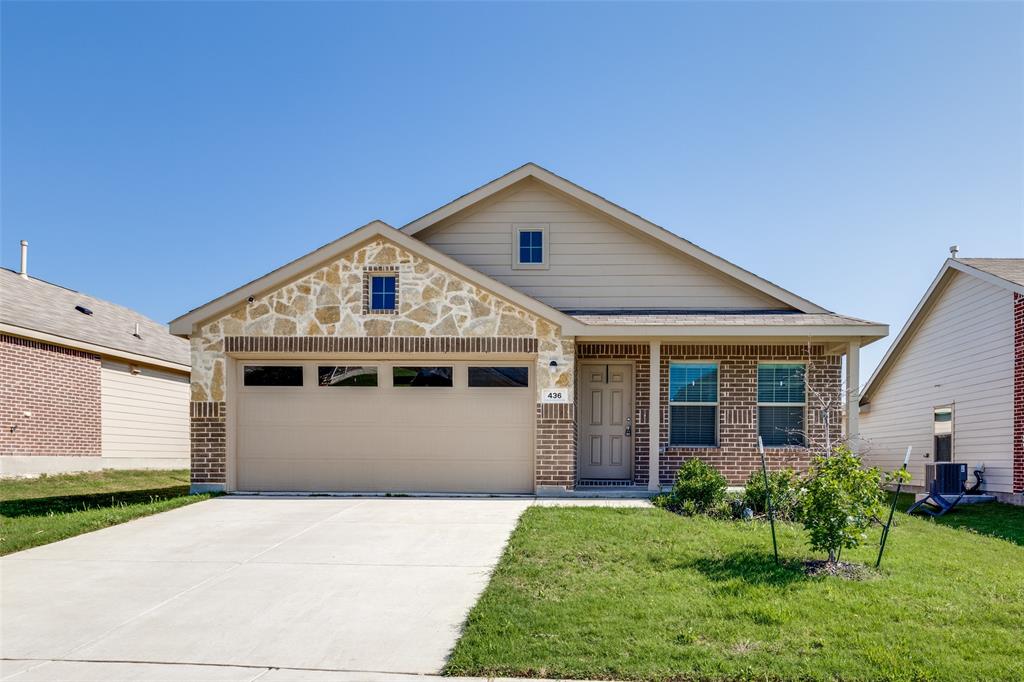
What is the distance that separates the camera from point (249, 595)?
7219 mm

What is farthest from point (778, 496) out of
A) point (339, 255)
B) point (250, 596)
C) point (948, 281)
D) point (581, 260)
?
point (948, 281)

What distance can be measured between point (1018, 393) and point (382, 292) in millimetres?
11710

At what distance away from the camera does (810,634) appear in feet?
19.5

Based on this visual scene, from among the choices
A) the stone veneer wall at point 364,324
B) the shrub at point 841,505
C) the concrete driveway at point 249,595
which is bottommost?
the concrete driveway at point 249,595

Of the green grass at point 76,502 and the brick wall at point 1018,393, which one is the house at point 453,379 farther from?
the brick wall at point 1018,393

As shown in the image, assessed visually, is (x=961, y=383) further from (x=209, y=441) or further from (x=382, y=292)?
(x=209, y=441)

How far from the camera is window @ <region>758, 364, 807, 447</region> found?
13.8 metres

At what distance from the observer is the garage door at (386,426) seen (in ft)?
43.0

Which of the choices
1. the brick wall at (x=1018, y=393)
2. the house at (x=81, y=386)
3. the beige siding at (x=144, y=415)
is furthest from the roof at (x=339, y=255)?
the brick wall at (x=1018, y=393)

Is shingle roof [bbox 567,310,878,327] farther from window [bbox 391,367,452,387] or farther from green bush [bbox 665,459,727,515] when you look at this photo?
green bush [bbox 665,459,727,515]

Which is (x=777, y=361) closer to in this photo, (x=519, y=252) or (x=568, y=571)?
(x=519, y=252)

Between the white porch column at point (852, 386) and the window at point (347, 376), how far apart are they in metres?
7.91

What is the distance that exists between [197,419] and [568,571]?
26.5ft

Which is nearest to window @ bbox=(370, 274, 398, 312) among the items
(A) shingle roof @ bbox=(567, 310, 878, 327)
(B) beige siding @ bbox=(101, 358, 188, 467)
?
(A) shingle roof @ bbox=(567, 310, 878, 327)
